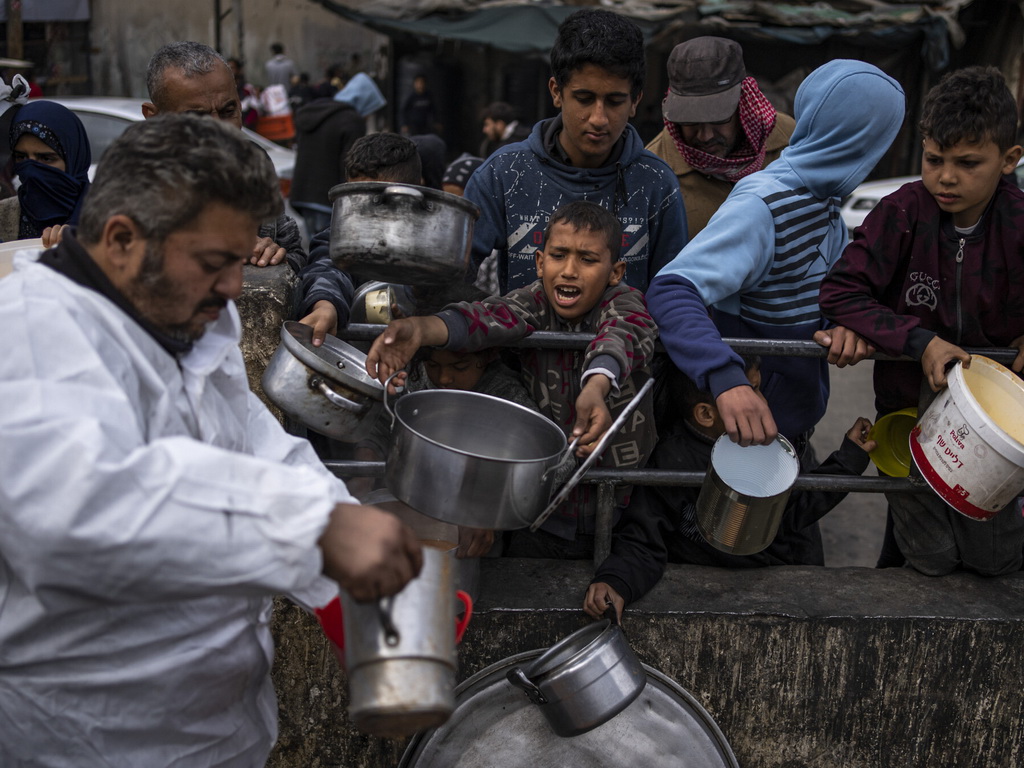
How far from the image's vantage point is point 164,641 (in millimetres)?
1640

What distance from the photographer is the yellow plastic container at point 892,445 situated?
9.55 feet

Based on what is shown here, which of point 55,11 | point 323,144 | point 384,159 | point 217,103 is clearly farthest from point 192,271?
point 55,11

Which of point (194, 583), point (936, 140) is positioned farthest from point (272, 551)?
point (936, 140)

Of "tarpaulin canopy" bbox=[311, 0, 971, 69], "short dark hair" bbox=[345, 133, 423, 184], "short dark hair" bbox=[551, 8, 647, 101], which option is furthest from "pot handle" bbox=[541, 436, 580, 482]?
"tarpaulin canopy" bbox=[311, 0, 971, 69]

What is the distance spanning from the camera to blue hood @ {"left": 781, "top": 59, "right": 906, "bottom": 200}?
2.72m

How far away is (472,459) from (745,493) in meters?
0.76

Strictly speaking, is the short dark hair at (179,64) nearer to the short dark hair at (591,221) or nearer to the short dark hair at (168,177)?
the short dark hair at (591,221)

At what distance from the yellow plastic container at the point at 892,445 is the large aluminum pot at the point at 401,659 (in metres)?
1.82

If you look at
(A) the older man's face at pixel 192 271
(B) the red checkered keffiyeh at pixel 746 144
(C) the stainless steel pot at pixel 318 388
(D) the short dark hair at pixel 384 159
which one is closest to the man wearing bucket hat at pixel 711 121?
(B) the red checkered keffiyeh at pixel 746 144

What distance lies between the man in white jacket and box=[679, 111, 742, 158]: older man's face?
2.40m

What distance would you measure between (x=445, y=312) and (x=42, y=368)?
1189 millimetres

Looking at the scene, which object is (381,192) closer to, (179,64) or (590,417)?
(590,417)

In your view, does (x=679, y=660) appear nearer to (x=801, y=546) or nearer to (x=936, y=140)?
(x=801, y=546)

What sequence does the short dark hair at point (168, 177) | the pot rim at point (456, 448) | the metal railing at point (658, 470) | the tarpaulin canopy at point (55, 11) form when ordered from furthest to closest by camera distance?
the tarpaulin canopy at point (55, 11), the metal railing at point (658, 470), the pot rim at point (456, 448), the short dark hair at point (168, 177)
